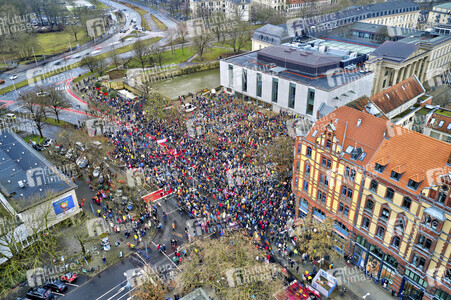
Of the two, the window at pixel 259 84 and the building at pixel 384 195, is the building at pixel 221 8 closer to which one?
the window at pixel 259 84

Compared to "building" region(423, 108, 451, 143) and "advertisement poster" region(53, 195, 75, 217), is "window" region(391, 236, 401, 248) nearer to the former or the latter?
"building" region(423, 108, 451, 143)

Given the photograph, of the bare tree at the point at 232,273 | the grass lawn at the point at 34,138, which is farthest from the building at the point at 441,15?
the grass lawn at the point at 34,138

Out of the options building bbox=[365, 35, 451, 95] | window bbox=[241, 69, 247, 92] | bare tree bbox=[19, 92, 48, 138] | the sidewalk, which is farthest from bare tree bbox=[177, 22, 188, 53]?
the sidewalk

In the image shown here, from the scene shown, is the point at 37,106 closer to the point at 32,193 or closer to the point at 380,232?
the point at 32,193

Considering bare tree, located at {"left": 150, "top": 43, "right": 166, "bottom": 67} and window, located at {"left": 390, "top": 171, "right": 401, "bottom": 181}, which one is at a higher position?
window, located at {"left": 390, "top": 171, "right": 401, "bottom": 181}

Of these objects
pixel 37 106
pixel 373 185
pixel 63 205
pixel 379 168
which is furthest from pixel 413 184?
pixel 37 106

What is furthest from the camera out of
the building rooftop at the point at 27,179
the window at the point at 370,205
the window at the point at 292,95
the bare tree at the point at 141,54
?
the bare tree at the point at 141,54
